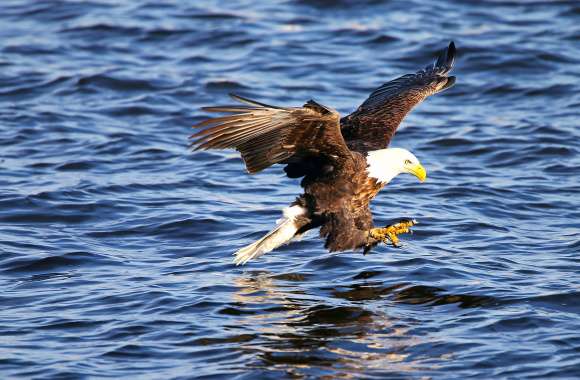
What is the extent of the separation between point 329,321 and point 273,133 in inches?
50.9

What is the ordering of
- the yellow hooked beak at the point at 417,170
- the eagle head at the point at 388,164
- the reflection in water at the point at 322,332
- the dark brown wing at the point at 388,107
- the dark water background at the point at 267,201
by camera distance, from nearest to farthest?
the reflection in water at the point at 322,332, the dark water background at the point at 267,201, the eagle head at the point at 388,164, the yellow hooked beak at the point at 417,170, the dark brown wing at the point at 388,107

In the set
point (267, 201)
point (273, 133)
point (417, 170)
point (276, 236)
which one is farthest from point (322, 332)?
point (267, 201)

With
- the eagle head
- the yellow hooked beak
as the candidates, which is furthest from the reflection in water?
the yellow hooked beak

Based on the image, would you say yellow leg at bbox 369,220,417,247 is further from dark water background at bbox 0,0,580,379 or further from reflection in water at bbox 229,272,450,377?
reflection in water at bbox 229,272,450,377

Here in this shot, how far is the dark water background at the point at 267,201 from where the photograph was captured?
6.46 meters

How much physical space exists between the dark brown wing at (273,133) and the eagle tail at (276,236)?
0.52 meters

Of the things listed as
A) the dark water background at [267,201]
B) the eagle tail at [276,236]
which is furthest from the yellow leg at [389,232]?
the eagle tail at [276,236]

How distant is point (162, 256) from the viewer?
825 cm

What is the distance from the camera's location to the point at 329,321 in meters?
6.86

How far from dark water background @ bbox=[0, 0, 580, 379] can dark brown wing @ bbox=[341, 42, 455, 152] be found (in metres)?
0.94

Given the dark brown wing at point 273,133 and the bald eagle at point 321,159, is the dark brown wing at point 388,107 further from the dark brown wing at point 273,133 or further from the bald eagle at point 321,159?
the dark brown wing at point 273,133

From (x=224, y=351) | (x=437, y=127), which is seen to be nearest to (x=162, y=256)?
(x=224, y=351)

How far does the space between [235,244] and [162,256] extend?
0.63 m

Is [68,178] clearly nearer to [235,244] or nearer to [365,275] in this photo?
[235,244]
